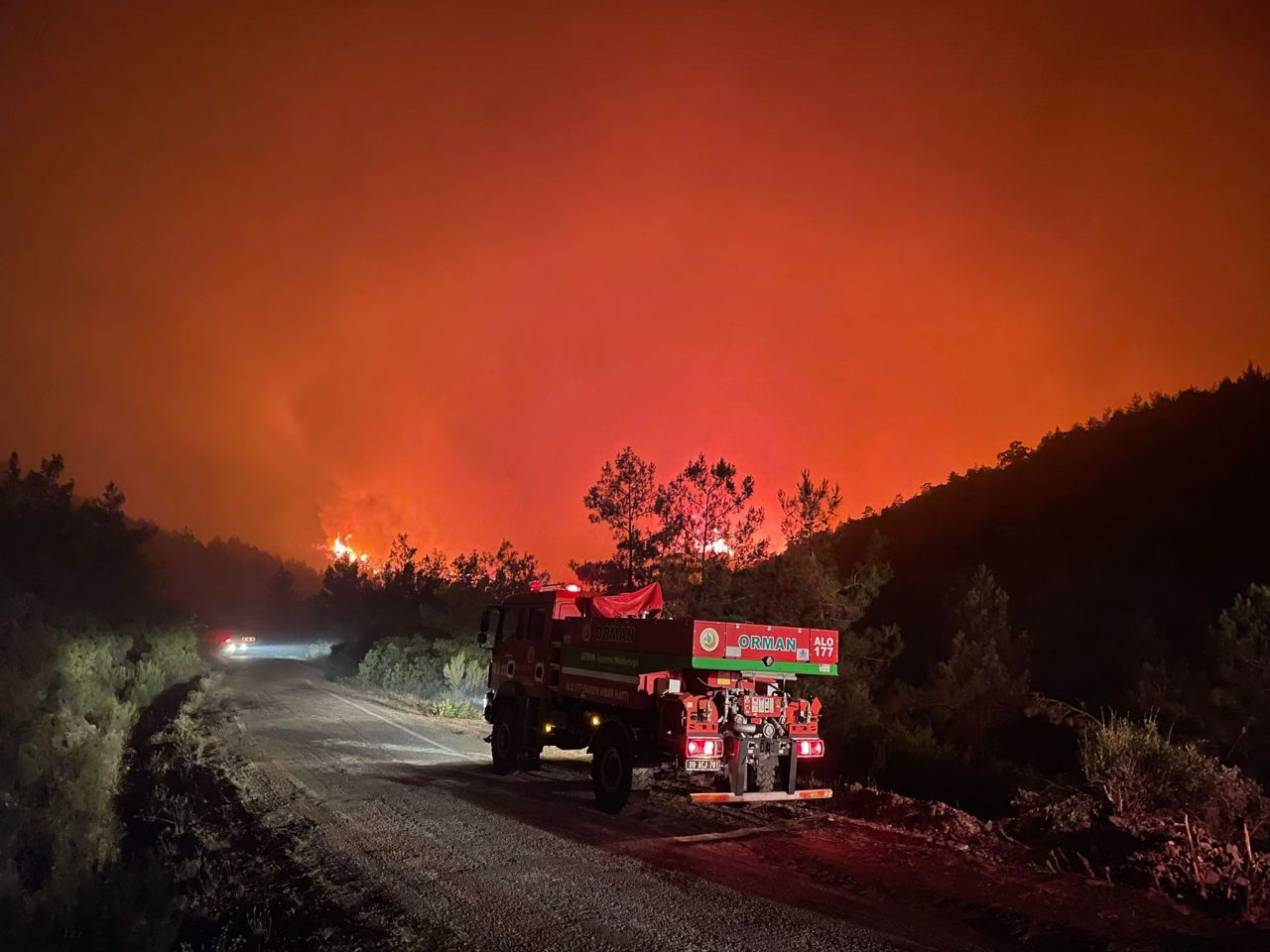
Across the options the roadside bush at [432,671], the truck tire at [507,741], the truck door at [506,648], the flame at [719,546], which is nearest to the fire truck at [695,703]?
the truck tire at [507,741]

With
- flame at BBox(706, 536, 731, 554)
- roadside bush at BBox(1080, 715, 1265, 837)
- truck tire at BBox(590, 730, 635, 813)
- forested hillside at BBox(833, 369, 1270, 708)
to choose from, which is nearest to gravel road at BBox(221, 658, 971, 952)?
truck tire at BBox(590, 730, 635, 813)

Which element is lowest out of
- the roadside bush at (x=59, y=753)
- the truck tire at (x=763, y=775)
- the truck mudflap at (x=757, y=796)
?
the roadside bush at (x=59, y=753)

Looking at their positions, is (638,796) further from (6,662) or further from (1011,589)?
(1011,589)

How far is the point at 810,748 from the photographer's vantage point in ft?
36.7

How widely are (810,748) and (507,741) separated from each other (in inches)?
222

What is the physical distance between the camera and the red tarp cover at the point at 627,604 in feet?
45.8

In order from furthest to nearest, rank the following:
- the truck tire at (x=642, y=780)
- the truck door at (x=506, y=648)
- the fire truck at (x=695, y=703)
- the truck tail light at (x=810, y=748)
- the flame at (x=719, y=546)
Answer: the flame at (x=719, y=546) < the truck door at (x=506, y=648) < the truck tire at (x=642, y=780) < the truck tail light at (x=810, y=748) < the fire truck at (x=695, y=703)

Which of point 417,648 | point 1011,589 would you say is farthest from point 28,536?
point 1011,589

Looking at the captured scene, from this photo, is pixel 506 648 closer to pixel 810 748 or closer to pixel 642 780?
pixel 642 780

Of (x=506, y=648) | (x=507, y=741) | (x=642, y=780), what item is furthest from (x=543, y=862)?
(x=506, y=648)

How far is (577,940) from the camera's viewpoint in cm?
619

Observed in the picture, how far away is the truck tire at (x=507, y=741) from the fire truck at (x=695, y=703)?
121 centimetres

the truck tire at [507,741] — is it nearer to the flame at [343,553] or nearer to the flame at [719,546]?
the flame at [719,546]

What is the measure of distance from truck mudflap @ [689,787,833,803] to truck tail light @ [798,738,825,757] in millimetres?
496
